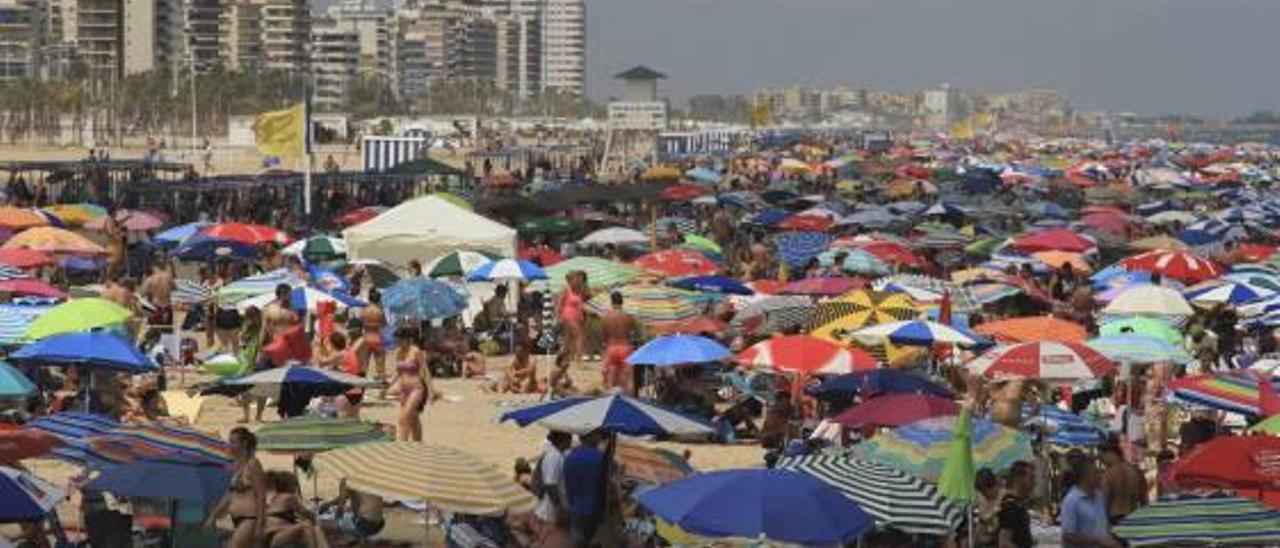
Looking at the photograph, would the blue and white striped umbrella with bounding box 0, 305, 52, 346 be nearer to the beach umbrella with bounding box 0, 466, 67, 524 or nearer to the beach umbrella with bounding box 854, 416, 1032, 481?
the beach umbrella with bounding box 0, 466, 67, 524

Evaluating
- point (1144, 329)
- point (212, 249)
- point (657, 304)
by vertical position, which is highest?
point (1144, 329)

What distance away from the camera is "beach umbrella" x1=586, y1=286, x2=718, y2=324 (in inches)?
687

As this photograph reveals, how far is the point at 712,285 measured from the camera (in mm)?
20609

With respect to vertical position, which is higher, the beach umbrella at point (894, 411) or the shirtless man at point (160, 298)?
the beach umbrella at point (894, 411)

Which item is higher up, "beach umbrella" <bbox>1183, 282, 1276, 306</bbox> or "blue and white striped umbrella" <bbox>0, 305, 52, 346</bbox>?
"blue and white striped umbrella" <bbox>0, 305, 52, 346</bbox>

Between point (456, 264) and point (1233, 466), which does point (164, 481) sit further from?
point (456, 264)

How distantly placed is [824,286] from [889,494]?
11001 mm

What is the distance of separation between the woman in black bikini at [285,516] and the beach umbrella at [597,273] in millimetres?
9766

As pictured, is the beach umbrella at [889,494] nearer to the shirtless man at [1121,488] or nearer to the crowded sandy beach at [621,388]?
the crowded sandy beach at [621,388]

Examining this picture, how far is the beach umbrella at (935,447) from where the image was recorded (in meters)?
10.4

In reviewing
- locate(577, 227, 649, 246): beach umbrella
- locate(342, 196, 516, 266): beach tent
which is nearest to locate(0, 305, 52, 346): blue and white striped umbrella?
locate(342, 196, 516, 266): beach tent

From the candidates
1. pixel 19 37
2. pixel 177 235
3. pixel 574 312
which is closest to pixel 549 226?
pixel 177 235

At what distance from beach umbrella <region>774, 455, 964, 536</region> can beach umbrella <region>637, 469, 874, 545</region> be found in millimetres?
343

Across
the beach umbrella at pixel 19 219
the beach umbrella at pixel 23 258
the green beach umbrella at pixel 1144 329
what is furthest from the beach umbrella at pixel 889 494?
the beach umbrella at pixel 19 219
